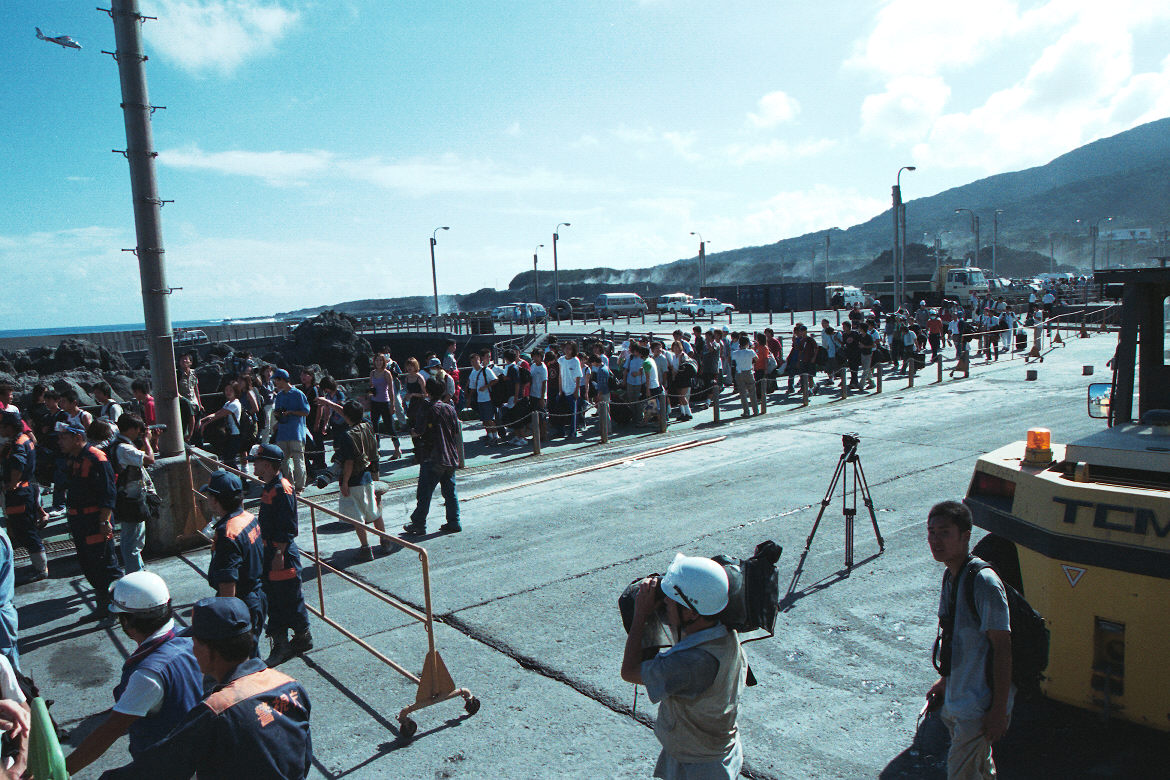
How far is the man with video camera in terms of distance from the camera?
2791mm

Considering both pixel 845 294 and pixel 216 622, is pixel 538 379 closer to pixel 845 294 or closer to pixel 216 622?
pixel 216 622

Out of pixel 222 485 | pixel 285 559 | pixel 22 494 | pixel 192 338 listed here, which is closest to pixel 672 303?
pixel 192 338

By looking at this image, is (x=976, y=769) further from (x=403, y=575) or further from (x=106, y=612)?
(x=106, y=612)

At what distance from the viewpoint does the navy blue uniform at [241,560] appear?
4.83 meters

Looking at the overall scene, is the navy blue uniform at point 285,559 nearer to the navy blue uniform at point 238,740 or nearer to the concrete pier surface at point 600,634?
the concrete pier surface at point 600,634

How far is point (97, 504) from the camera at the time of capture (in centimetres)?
665

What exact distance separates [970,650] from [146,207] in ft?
30.0

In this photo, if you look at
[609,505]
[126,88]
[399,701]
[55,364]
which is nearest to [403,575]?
[399,701]

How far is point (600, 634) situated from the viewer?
20.4 ft

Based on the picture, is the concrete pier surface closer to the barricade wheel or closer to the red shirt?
the barricade wheel

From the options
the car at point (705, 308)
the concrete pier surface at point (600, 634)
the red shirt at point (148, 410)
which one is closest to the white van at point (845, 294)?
the car at point (705, 308)

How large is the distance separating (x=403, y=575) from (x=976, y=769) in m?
5.64

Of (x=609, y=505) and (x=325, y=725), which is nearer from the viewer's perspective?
(x=325, y=725)

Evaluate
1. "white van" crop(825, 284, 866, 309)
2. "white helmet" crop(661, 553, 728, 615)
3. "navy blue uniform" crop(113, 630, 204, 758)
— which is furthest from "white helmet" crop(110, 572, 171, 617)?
"white van" crop(825, 284, 866, 309)
